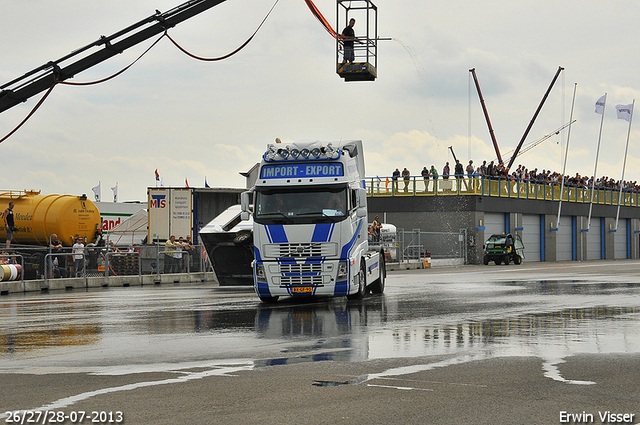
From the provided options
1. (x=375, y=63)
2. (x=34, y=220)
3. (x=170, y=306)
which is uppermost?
(x=375, y=63)

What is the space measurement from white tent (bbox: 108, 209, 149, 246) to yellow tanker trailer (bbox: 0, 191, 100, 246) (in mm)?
6194

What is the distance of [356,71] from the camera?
20016 millimetres

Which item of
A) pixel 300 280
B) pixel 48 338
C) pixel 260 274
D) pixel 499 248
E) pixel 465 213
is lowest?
pixel 48 338

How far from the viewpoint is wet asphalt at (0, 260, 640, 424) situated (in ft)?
21.1

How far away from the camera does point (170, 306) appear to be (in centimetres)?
1777

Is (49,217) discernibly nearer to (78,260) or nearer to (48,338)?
(78,260)

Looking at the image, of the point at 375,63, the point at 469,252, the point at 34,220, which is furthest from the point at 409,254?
the point at 375,63

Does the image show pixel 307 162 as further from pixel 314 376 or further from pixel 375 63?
pixel 314 376

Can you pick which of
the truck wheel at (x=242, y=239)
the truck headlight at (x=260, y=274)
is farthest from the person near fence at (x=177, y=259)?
the truck headlight at (x=260, y=274)

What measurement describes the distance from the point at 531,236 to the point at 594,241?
11549 mm

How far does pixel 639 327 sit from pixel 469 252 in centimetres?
3758

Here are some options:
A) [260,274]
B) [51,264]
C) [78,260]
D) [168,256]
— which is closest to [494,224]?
[168,256]

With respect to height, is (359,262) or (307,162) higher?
(307,162)

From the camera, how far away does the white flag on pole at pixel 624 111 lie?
6091 centimetres
